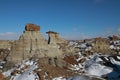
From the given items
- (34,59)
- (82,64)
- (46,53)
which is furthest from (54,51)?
(34,59)

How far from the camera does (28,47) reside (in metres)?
48.6

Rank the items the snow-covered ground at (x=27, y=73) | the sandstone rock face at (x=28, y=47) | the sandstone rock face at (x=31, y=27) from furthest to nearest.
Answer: the sandstone rock face at (x=31, y=27)
the sandstone rock face at (x=28, y=47)
the snow-covered ground at (x=27, y=73)

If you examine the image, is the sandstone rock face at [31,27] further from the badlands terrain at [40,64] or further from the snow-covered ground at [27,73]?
the snow-covered ground at [27,73]

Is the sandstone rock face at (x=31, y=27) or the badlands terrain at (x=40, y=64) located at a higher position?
the sandstone rock face at (x=31, y=27)

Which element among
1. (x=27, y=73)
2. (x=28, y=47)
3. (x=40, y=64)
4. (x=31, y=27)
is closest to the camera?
(x=27, y=73)

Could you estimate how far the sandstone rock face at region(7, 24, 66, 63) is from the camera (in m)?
47.4

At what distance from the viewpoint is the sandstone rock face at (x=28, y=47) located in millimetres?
47438

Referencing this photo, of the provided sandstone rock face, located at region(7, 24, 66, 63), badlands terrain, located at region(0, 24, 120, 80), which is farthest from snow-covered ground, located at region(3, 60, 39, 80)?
sandstone rock face, located at region(7, 24, 66, 63)

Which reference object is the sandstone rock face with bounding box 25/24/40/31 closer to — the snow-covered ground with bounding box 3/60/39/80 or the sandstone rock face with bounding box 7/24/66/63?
the sandstone rock face with bounding box 7/24/66/63

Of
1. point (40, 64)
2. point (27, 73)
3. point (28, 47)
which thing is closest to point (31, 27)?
point (28, 47)

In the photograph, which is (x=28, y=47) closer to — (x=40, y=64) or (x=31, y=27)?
(x=31, y=27)

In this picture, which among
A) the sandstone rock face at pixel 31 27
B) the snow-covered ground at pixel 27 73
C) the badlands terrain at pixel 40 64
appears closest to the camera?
the snow-covered ground at pixel 27 73

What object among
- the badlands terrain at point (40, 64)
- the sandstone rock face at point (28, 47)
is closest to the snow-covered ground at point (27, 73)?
the badlands terrain at point (40, 64)

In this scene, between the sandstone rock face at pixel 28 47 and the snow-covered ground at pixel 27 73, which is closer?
the snow-covered ground at pixel 27 73
